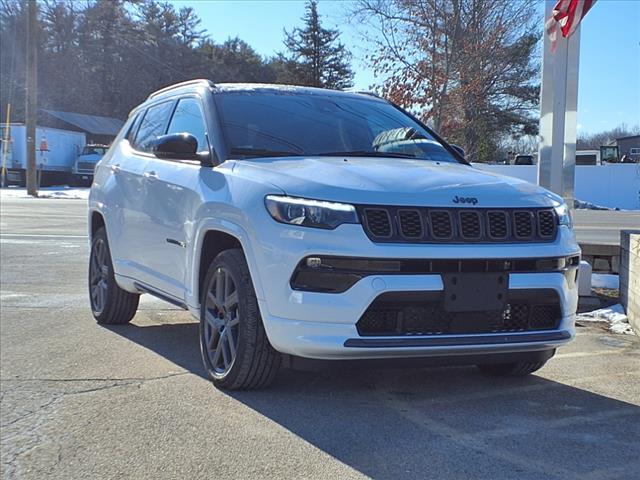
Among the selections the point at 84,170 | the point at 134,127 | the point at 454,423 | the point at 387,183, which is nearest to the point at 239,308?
the point at 387,183

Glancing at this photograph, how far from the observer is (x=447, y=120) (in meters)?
18.4

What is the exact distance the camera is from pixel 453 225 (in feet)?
12.5

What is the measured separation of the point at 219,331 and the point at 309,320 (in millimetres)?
906

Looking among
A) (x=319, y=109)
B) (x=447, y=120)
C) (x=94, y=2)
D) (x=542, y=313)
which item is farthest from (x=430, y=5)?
(x=94, y=2)

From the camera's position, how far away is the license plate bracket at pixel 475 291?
3.77 meters

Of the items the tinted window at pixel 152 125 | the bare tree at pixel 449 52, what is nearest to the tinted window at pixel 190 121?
the tinted window at pixel 152 125

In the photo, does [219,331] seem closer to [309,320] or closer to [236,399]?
[236,399]

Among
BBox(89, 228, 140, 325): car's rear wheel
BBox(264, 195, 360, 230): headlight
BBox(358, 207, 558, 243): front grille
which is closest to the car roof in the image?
BBox(264, 195, 360, 230): headlight

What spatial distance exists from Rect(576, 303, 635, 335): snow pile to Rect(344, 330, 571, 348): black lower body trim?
2.51 metres

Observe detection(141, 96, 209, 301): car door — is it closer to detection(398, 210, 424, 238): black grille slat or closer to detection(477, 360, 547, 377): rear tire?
detection(398, 210, 424, 238): black grille slat

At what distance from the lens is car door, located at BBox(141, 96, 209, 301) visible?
486 centimetres

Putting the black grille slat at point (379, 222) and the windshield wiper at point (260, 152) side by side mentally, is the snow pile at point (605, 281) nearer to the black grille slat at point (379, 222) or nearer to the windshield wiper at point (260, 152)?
the windshield wiper at point (260, 152)

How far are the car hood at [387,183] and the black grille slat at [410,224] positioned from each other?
0.17 feet

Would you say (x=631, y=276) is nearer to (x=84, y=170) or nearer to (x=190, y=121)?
(x=190, y=121)
